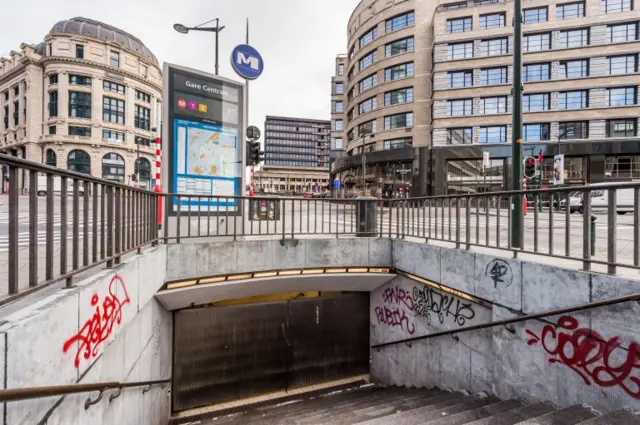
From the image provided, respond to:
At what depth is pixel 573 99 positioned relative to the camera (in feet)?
97.3

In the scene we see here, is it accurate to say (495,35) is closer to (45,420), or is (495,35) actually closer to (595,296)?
(595,296)

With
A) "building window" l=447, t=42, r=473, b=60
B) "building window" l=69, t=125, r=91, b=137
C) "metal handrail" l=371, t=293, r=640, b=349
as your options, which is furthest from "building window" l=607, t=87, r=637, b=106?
"building window" l=69, t=125, r=91, b=137

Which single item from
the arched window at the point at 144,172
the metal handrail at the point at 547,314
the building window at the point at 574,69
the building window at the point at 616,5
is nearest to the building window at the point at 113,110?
the arched window at the point at 144,172

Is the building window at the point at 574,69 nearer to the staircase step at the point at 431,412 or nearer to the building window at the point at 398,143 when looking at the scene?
the building window at the point at 398,143

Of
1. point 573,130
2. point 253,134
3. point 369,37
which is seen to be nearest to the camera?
point 253,134

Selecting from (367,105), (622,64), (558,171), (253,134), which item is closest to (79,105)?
(367,105)

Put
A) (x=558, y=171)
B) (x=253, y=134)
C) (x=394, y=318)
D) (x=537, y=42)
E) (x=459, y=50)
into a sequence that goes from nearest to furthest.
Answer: (x=394, y=318)
(x=253, y=134)
(x=558, y=171)
(x=537, y=42)
(x=459, y=50)

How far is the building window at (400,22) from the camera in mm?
34844

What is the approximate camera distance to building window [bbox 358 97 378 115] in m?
37.6

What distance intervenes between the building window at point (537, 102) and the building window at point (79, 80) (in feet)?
189

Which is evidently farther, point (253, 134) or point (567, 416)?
point (253, 134)

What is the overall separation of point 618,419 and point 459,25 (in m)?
36.9

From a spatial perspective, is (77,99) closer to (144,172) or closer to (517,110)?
(144,172)

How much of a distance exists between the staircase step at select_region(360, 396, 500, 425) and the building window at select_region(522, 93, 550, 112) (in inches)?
1302
